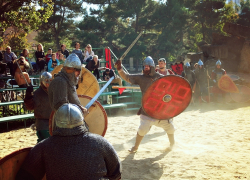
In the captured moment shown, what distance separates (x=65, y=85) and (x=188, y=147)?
283 cm

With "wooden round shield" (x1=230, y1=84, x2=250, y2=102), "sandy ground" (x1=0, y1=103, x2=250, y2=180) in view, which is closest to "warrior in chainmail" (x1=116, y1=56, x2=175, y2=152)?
"sandy ground" (x1=0, y1=103, x2=250, y2=180)

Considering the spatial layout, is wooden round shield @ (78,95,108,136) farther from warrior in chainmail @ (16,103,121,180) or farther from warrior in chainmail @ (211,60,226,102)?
warrior in chainmail @ (211,60,226,102)

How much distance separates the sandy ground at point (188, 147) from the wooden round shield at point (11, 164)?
1.87 metres

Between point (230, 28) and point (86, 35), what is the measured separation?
1093 cm

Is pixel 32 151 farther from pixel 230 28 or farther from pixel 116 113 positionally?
pixel 230 28

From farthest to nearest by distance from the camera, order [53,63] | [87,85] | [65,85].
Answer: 1. [53,63]
2. [87,85]
3. [65,85]

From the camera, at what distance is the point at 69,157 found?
6.01 feet

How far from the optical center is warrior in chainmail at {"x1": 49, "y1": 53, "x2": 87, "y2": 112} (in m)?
3.01

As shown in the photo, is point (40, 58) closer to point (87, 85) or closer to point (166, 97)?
point (87, 85)

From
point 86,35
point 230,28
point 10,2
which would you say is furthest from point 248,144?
point 86,35

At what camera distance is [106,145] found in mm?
1961

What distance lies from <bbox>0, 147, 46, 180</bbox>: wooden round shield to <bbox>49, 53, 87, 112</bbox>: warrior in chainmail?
1.01m

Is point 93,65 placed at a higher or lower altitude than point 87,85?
higher

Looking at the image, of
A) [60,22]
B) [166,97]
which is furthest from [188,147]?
[60,22]
